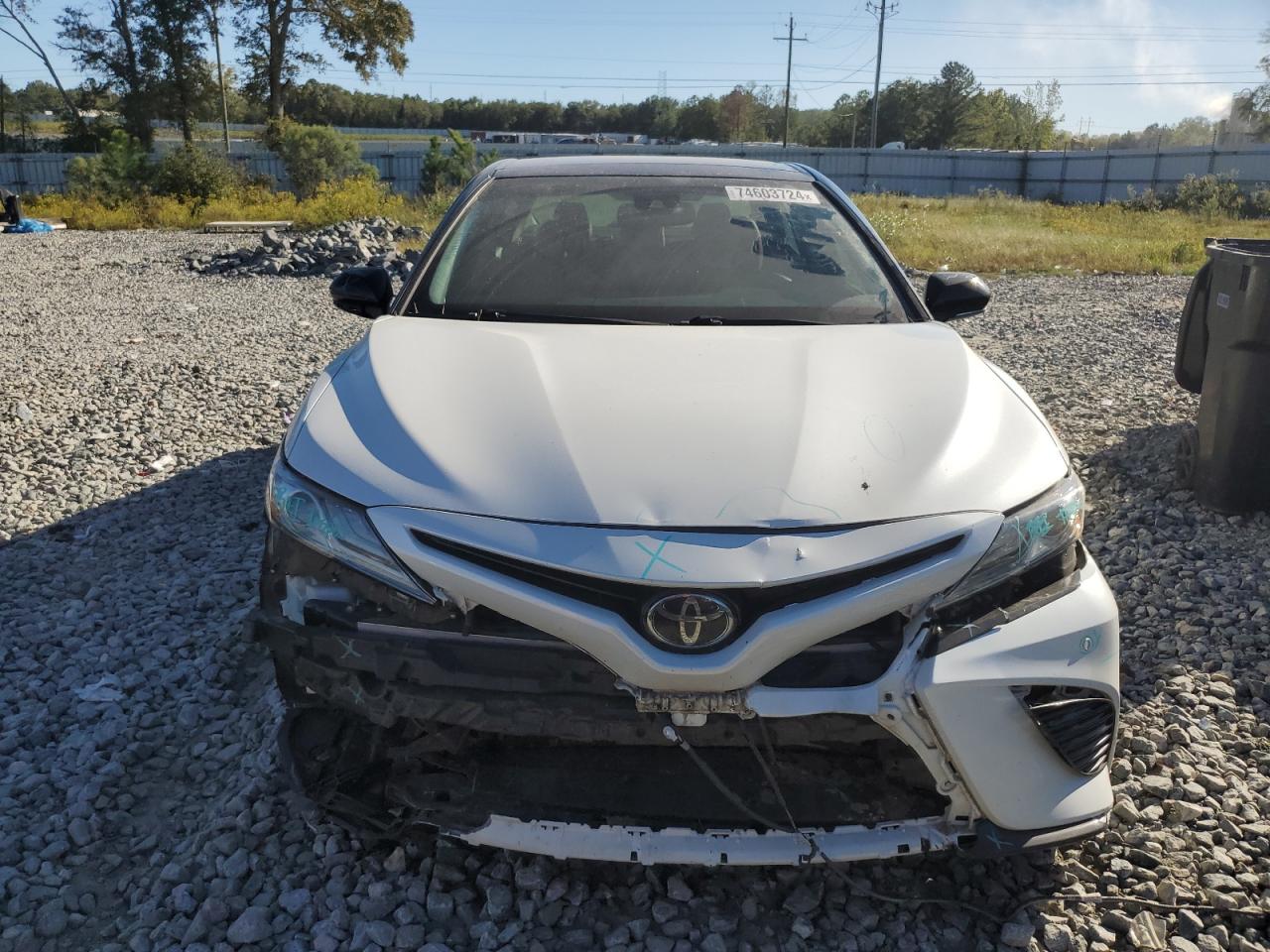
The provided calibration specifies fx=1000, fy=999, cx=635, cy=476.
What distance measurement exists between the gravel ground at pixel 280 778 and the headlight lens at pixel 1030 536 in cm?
71

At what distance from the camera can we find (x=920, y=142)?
71.6m

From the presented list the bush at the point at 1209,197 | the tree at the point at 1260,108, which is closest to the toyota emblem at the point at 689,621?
the bush at the point at 1209,197

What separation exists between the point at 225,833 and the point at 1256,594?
147 inches

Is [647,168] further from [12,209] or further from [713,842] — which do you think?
[12,209]

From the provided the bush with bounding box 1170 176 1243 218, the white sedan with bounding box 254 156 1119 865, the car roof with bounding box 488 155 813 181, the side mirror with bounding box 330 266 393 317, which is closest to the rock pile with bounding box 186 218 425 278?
the car roof with bounding box 488 155 813 181

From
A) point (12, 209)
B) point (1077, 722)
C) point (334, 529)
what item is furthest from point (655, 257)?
point (12, 209)

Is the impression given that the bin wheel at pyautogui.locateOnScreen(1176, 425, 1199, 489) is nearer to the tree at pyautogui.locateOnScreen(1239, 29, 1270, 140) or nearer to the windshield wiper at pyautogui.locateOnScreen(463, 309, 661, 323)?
the windshield wiper at pyautogui.locateOnScreen(463, 309, 661, 323)

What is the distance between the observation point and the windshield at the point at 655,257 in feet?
10.3

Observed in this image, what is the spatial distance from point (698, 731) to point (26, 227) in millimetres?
22747

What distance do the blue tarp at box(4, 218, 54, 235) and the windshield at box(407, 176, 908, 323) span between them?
20.1 meters

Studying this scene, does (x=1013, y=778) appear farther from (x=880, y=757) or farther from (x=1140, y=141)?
(x=1140, y=141)

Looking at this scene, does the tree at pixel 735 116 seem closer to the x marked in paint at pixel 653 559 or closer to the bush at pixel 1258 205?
the bush at pixel 1258 205

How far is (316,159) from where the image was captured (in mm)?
27766

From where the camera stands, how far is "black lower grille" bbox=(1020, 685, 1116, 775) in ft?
6.41
